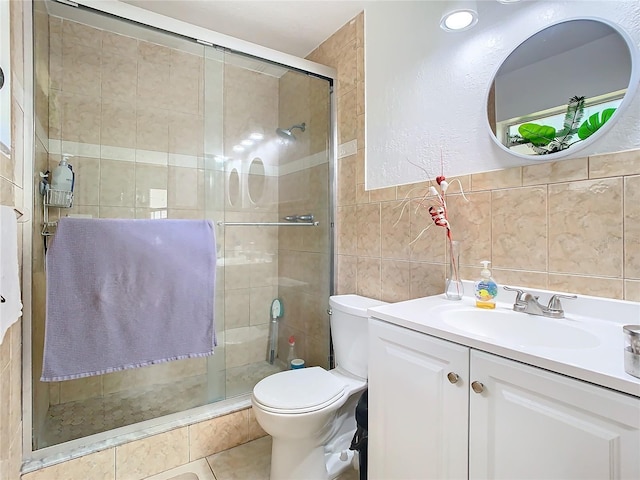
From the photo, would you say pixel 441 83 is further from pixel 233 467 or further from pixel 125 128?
pixel 233 467

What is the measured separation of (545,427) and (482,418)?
5.8 inches

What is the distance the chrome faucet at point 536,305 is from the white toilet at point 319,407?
0.65 meters

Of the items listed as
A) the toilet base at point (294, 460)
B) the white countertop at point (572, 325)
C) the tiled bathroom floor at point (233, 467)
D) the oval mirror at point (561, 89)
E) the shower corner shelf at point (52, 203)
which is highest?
the oval mirror at point (561, 89)

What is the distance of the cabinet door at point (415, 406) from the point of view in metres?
0.89

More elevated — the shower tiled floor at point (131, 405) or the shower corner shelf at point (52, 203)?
the shower corner shelf at point (52, 203)

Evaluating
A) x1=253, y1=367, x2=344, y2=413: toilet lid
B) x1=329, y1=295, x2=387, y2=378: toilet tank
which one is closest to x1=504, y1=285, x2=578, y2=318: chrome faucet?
x1=329, y1=295, x2=387, y2=378: toilet tank

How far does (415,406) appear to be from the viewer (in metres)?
1.00

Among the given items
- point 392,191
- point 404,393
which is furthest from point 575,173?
point 404,393

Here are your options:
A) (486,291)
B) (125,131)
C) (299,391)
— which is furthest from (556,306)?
(125,131)

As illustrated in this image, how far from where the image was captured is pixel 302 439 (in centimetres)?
135

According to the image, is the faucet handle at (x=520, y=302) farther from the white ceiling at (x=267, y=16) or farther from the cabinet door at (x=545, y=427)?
the white ceiling at (x=267, y=16)

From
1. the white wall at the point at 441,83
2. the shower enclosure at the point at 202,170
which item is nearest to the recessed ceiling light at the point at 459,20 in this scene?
the white wall at the point at 441,83

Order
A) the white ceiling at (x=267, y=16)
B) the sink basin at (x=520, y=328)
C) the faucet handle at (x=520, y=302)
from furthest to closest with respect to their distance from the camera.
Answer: the white ceiling at (x=267, y=16) → the faucet handle at (x=520, y=302) → the sink basin at (x=520, y=328)

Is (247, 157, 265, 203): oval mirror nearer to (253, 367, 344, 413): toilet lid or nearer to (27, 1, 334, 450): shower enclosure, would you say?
(27, 1, 334, 450): shower enclosure
